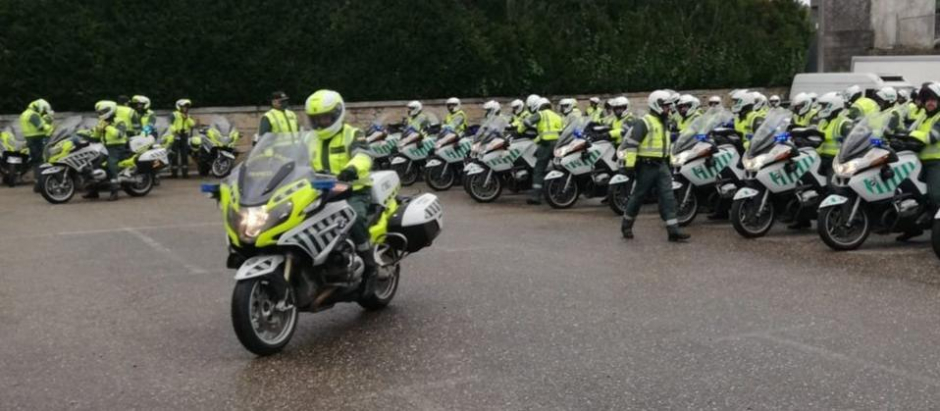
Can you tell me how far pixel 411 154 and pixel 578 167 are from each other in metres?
4.83

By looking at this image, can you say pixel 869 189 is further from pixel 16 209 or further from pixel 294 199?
pixel 16 209

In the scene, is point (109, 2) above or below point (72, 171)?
above

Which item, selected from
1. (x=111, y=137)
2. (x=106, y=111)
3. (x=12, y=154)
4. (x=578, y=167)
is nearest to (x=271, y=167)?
(x=578, y=167)

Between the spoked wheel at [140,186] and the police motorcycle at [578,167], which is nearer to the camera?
the police motorcycle at [578,167]

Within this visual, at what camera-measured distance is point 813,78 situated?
80.2 feet

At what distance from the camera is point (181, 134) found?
798 inches

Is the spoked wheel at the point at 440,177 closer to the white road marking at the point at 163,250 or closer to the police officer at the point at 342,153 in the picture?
the white road marking at the point at 163,250

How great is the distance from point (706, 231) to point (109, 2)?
1583cm

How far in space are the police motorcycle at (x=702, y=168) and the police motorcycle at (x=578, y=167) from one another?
1861 mm

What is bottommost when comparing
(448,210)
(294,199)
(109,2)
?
(448,210)

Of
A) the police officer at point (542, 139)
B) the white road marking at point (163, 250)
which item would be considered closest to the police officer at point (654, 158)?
the police officer at point (542, 139)

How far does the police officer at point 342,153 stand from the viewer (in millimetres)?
6844

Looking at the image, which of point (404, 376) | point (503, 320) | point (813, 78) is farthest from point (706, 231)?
point (813, 78)

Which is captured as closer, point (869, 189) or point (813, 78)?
point (869, 189)
